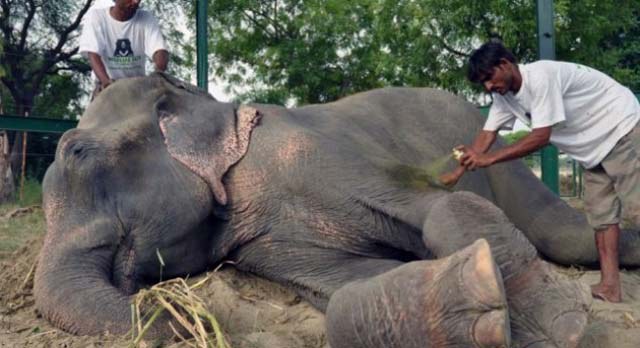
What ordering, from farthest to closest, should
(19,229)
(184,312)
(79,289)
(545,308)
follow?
(19,229), (79,289), (184,312), (545,308)

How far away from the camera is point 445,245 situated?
2652 millimetres

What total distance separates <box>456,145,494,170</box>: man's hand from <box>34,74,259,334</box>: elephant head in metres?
1.00

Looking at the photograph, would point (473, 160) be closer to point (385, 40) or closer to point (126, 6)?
point (126, 6)

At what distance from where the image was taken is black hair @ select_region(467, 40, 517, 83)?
12.1 ft

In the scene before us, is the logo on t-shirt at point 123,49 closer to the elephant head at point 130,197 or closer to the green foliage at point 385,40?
the elephant head at point 130,197

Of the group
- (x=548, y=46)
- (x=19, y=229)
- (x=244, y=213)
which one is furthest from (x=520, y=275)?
(x=19, y=229)

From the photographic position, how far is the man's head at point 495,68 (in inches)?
146

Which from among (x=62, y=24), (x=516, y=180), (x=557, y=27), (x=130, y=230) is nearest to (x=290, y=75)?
(x=62, y=24)

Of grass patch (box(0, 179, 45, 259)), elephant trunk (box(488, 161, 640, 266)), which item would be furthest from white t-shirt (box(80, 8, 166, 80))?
elephant trunk (box(488, 161, 640, 266))

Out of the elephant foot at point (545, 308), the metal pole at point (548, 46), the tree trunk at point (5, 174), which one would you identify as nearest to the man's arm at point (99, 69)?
the elephant foot at point (545, 308)

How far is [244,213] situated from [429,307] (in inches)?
49.8

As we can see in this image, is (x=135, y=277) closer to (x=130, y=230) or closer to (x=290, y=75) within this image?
(x=130, y=230)

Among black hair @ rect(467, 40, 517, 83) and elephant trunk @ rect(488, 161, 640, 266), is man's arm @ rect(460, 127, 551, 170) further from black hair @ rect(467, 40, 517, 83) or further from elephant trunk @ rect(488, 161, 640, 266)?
elephant trunk @ rect(488, 161, 640, 266)

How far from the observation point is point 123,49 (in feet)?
16.5
